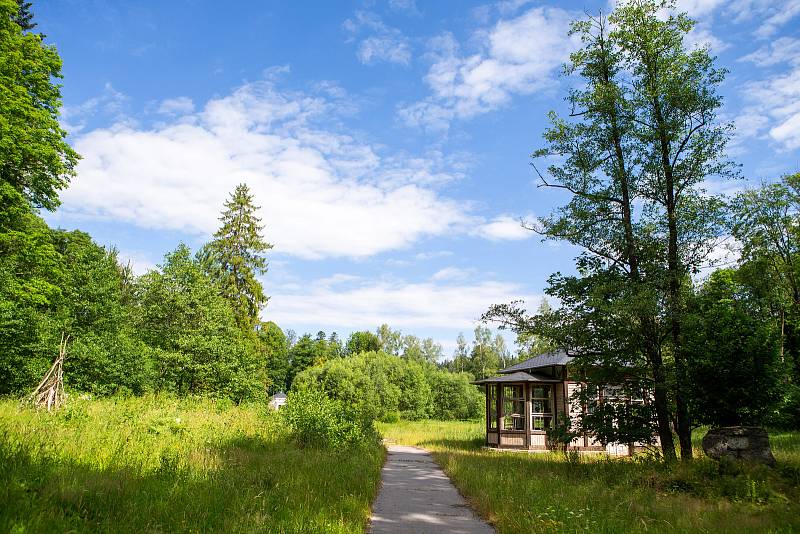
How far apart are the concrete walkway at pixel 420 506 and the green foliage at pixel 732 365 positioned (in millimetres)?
6998

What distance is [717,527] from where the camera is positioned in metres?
7.28

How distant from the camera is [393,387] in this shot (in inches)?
1780

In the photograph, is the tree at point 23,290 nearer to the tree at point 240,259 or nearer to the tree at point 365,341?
the tree at point 240,259

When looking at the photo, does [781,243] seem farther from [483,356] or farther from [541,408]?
[483,356]

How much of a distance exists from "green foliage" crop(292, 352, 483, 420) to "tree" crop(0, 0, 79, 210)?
76.9ft

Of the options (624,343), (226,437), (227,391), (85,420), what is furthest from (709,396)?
(227,391)

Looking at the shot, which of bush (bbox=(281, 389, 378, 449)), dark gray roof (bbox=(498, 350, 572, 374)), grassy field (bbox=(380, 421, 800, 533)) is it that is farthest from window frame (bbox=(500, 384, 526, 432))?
grassy field (bbox=(380, 421, 800, 533))

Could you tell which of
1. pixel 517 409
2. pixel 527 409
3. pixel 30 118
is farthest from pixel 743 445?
pixel 30 118

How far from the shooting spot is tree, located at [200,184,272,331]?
3634 cm

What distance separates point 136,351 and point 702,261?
1093 inches

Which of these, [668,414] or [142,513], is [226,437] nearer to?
[142,513]

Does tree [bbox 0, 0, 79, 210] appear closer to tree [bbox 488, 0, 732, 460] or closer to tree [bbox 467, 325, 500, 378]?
tree [bbox 488, 0, 732, 460]

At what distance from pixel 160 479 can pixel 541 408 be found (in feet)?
63.1

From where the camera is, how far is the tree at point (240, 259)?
3634 centimetres
